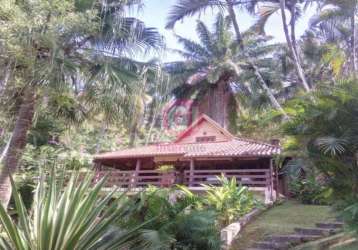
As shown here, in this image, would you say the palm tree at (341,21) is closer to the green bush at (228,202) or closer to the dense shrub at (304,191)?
the dense shrub at (304,191)

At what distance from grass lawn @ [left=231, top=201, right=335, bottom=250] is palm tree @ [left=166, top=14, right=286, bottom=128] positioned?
36.4 ft

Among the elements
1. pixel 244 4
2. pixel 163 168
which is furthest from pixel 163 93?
pixel 244 4

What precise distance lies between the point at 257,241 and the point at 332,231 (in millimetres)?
2025

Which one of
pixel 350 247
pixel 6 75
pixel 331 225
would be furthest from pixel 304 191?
pixel 6 75

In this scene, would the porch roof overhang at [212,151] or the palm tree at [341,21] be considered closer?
the palm tree at [341,21]

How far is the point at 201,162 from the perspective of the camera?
63.6 ft

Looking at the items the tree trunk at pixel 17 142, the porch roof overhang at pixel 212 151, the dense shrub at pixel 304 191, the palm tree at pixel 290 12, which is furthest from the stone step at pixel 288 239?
the palm tree at pixel 290 12

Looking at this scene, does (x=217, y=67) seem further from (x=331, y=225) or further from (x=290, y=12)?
(x=331, y=225)

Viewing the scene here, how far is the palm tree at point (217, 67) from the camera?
23.3 m

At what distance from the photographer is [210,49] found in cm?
2444

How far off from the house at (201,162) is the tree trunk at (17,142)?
6720mm

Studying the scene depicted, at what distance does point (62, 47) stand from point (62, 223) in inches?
179

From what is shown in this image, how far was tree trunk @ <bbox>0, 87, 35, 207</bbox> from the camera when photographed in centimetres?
853

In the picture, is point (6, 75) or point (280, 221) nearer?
point (6, 75)
